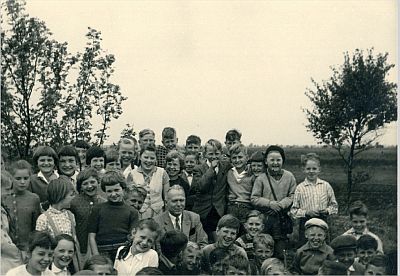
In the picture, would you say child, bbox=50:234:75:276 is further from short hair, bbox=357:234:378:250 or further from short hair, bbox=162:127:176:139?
short hair, bbox=357:234:378:250

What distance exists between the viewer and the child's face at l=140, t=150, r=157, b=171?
505 centimetres

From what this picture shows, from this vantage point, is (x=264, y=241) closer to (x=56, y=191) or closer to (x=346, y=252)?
(x=346, y=252)

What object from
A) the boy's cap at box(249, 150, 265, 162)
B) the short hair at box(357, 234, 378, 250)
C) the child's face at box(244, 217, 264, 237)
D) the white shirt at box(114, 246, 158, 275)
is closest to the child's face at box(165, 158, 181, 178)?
the boy's cap at box(249, 150, 265, 162)

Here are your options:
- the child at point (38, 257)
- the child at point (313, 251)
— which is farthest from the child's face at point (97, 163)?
the child at point (313, 251)

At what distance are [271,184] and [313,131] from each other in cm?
84

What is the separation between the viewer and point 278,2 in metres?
5.15

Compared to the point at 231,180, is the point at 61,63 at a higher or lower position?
higher

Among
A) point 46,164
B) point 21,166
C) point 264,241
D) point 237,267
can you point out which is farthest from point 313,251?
point 21,166

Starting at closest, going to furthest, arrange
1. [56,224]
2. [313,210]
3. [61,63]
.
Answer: [56,224]
[313,210]
[61,63]

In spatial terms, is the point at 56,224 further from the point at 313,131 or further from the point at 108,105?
the point at 313,131

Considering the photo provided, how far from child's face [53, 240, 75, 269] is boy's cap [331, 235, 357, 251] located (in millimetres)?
2027

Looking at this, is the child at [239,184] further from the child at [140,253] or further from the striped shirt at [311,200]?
the child at [140,253]

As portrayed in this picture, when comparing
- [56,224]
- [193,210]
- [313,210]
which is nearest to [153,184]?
[193,210]

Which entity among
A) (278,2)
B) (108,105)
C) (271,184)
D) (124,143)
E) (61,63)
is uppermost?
(278,2)
